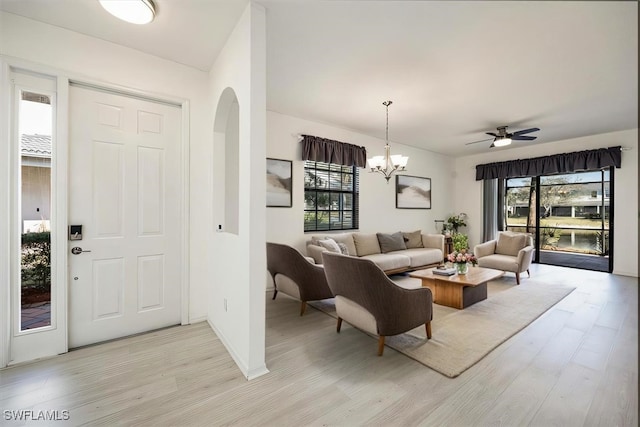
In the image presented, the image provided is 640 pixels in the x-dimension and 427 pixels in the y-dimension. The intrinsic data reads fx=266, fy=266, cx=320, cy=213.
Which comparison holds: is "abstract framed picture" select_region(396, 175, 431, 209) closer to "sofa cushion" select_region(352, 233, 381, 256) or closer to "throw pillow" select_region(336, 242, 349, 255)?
"sofa cushion" select_region(352, 233, 381, 256)

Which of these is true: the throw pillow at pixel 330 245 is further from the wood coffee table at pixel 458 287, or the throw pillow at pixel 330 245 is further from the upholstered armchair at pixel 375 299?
the upholstered armchair at pixel 375 299

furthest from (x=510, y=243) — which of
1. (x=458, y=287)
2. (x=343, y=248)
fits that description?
(x=343, y=248)

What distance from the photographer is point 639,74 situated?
0.82 m

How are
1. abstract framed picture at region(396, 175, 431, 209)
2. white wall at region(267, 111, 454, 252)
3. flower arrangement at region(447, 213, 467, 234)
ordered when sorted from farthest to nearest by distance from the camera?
flower arrangement at region(447, 213, 467, 234) < abstract framed picture at region(396, 175, 431, 209) < white wall at region(267, 111, 454, 252)

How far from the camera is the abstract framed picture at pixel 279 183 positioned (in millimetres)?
4172

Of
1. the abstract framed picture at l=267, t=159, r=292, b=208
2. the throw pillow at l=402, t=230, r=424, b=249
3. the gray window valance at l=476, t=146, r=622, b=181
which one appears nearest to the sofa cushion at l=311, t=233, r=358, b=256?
the abstract framed picture at l=267, t=159, r=292, b=208

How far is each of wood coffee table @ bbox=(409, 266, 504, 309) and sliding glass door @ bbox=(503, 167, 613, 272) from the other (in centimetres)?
353

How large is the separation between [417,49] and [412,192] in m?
4.19

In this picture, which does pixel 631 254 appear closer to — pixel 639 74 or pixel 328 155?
pixel 328 155

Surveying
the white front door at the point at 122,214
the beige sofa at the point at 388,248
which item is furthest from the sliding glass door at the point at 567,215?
the white front door at the point at 122,214

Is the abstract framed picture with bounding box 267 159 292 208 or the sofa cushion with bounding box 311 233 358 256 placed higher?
the abstract framed picture with bounding box 267 159 292 208

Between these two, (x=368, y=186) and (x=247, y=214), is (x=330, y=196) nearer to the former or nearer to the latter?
Answer: (x=368, y=186)

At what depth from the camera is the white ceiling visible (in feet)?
6.50

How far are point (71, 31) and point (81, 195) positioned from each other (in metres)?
1.42
